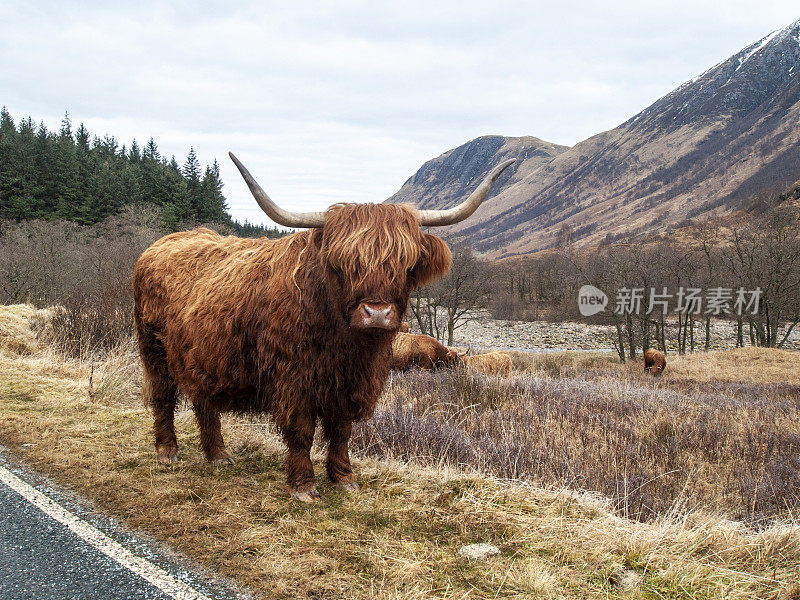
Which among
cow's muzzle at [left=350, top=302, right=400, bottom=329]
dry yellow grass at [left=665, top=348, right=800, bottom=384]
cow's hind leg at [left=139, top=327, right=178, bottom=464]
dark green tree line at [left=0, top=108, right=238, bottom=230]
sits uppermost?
dark green tree line at [left=0, top=108, right=238, bottom=230]

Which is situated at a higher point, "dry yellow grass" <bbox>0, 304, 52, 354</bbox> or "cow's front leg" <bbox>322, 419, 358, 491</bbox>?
"dry yellow grass" <bbox>0, 304, 52, 354</bbox>

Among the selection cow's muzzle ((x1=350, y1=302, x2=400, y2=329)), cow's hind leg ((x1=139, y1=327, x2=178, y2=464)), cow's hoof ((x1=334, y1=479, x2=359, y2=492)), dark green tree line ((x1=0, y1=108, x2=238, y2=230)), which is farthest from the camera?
dark green tree line ((x1=0, y1=108, x2=238, y2=230))

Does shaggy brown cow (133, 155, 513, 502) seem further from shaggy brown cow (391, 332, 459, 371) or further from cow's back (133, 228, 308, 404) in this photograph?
shaggy brown cow (391, 332, 459, 371)

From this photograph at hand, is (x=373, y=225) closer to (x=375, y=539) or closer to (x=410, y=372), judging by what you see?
(x=375, y=539)

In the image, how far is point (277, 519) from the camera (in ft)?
9.64

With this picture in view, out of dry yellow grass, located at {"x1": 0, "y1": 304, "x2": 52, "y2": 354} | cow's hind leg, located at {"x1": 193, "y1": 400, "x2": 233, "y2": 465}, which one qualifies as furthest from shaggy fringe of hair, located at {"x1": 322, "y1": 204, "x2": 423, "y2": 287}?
dry yellow grass, located at {"x1": 0, "y1": 304, "x2": 52, "y2": 354}

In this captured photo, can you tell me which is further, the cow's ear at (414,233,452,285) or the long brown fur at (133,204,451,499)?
the cow's ear at (414,233,452,285)

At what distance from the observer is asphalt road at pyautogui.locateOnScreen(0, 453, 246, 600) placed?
2.29 meters

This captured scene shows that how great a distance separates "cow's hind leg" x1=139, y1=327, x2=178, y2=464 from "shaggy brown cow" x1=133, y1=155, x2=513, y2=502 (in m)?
0.47

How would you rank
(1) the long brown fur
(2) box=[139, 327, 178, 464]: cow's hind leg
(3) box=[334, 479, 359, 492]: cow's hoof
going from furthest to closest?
(2) box=[139, 327, 178, 464]: cow's hind leg
(3) box=[334, 479, 359, 492]: cow's hoof
(1) the long brown fur

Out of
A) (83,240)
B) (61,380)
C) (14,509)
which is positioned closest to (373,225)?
(14,509)

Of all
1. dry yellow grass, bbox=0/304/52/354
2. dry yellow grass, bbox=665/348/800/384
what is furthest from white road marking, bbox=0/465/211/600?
dry yellow grass, bbox=665/348/800/384

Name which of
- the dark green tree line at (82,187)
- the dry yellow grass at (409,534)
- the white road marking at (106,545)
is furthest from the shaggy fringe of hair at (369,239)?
the dark green tree line at (82,187)

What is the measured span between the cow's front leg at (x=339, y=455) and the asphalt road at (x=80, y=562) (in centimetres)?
123
